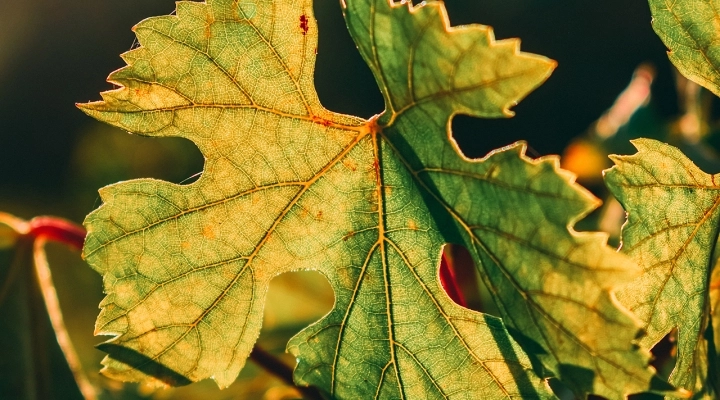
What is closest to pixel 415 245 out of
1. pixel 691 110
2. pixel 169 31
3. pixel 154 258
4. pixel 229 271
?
pixel 229 271

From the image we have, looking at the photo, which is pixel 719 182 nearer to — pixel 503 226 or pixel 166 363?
pixel 503 226

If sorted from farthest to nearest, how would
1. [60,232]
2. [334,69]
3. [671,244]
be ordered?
[334,69] < [60,232] < [671,244]

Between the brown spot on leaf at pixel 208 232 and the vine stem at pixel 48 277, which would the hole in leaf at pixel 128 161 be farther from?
the brown spot on leaf at pixel 208 232

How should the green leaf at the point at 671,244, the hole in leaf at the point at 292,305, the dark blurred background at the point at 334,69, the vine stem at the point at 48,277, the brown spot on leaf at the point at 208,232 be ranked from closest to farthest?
1. the green leaf at the point at 671,244
2. the brown spot on leaf at the point at 208,232
3. the vine stem at the point at 48,277
4. the hole in leaf at the point at 292,305
5. the dark blurred background at the point at 334,69

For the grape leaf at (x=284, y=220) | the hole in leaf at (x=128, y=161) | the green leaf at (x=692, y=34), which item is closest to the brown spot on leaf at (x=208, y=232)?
the grape leaf at (x=284, y=220)

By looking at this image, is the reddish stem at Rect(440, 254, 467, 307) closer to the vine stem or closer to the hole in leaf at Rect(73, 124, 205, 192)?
the vine stem

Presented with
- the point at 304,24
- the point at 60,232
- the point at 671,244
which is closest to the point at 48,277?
the point at 60,232

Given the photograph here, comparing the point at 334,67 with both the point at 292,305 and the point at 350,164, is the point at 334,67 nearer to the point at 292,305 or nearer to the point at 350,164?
the point at 292,305
